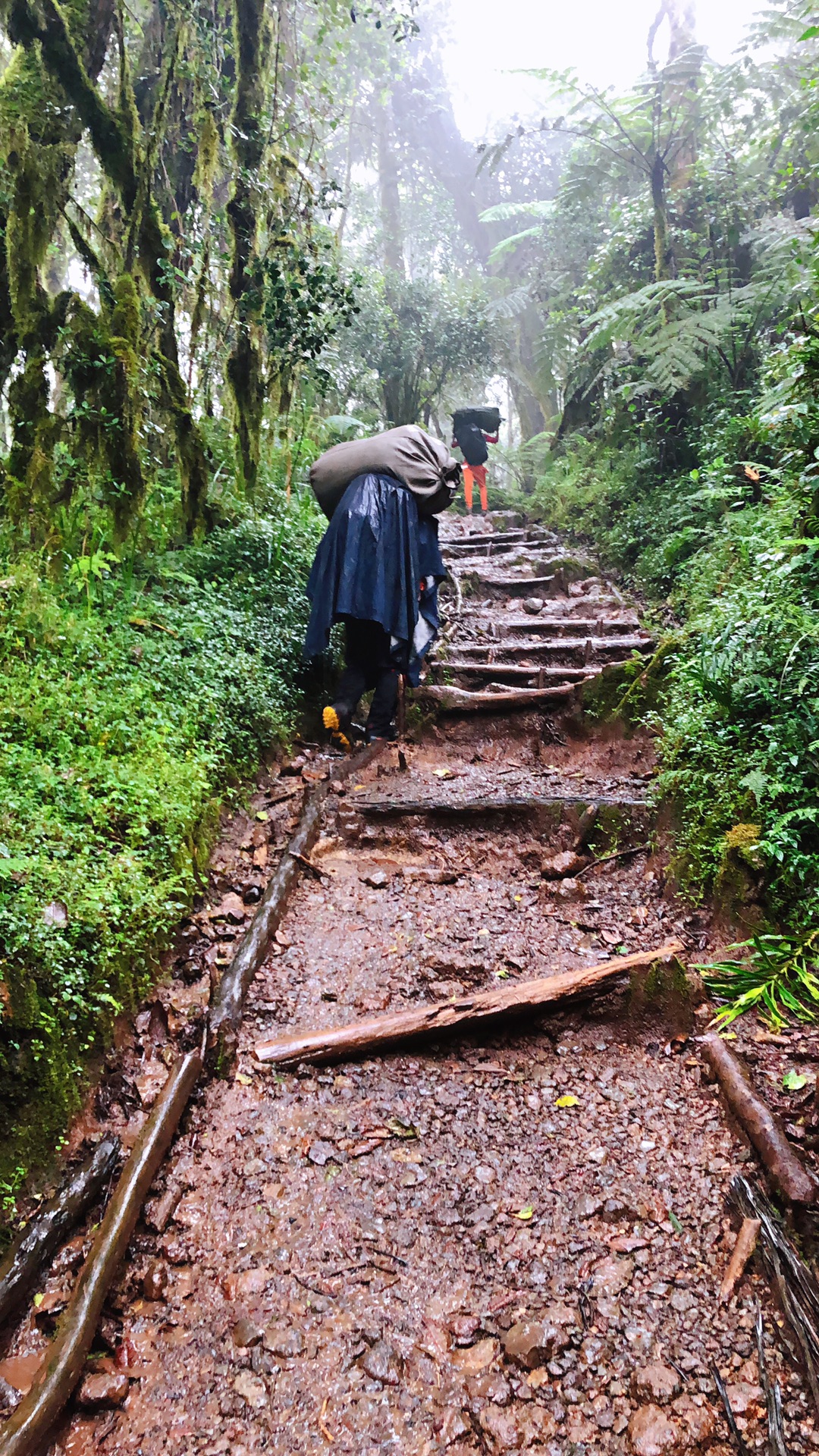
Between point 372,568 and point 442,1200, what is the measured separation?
3970mm

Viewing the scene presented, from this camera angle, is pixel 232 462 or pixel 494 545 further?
pixel 494 545

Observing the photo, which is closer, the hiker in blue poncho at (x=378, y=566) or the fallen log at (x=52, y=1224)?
the fallen log at (x=52, y=1224)

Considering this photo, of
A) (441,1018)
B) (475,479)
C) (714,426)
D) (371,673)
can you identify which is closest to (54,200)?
(371,673)

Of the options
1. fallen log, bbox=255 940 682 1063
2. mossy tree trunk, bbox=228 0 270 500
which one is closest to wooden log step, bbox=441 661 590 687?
mossy tree trunk, bbox=228 0 270 500

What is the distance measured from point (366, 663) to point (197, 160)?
15.0 feet

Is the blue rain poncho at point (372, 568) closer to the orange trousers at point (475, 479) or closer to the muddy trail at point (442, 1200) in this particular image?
the muddy trail at point (442, 1200)

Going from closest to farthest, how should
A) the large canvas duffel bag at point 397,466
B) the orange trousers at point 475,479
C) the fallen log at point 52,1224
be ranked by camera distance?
the fallen log at point 52,1224 < the large canvas duffel bag at point 397,466 < the orange trousers at point 475,479

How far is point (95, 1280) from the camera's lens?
177cm

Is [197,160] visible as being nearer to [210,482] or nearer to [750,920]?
[210,482]

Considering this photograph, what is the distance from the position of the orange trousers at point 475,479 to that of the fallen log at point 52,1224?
1126 centimetres

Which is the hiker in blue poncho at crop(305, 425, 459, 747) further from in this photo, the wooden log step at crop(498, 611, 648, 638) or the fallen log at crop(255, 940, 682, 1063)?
the fallen log at crop(255, 940, 682, 1063)

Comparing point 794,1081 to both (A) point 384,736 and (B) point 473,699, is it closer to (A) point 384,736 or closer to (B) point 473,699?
(A) point 384,736

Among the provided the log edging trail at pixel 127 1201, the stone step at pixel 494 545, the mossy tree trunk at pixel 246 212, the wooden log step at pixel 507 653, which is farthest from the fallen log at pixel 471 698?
the stone step at pixel 494 545

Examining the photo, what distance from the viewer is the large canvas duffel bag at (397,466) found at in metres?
5.24
